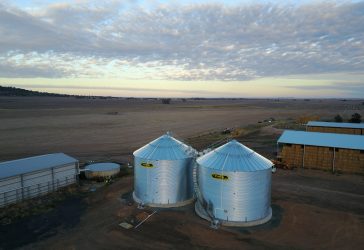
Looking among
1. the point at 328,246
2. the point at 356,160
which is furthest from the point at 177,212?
the point at 356,160

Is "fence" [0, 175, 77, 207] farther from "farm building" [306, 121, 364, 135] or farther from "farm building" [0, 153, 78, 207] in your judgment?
"farm building" [306, 121, 364, 135]

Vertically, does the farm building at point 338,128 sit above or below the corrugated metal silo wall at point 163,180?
above

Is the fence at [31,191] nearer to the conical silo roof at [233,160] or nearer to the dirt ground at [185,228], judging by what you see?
the dirt ground at [185,228]

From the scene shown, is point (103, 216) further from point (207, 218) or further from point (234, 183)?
point (234, 183)

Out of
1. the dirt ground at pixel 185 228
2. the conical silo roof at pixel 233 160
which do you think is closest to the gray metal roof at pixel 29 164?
the dirt ground at pixel 185 228

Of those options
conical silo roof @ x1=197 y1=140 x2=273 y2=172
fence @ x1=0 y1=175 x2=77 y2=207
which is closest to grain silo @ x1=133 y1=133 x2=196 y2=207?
conical silo roof @ x1=197 y1=140 x2=273 y2=172

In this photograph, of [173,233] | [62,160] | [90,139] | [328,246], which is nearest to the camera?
[328,246]

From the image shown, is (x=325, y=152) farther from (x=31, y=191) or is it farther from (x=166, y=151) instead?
(x=31, y=191)
